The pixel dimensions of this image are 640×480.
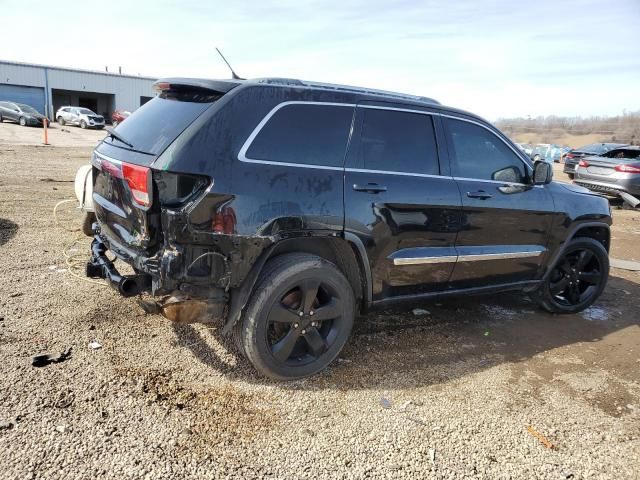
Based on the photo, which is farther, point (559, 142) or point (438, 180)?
point (559, 142)

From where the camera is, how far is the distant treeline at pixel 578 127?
5319 cm

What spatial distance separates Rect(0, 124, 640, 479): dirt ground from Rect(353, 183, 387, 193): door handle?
1.32m

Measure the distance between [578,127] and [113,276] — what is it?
71.9 metres

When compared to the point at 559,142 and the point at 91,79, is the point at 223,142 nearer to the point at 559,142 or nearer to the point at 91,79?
the point at 91,79

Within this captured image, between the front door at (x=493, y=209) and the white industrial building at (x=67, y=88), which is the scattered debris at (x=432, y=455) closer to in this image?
the front door at (x=493, y=209)

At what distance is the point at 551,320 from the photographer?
488 centimetres

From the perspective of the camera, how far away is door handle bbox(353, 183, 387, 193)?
3262mm

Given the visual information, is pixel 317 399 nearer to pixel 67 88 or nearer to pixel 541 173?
pixel 541 173

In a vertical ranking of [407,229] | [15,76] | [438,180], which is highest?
[15,76]

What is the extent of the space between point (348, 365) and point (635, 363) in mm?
2500

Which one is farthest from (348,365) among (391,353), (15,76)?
(15,76)

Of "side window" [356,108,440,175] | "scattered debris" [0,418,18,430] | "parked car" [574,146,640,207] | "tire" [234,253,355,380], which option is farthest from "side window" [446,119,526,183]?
"parked car" [574,146,640,207]

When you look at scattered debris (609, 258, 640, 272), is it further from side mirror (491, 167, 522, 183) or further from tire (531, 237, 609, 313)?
side mirror (491, 167, 522, 183)

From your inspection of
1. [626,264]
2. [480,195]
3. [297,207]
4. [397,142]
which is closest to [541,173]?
[480,195]
